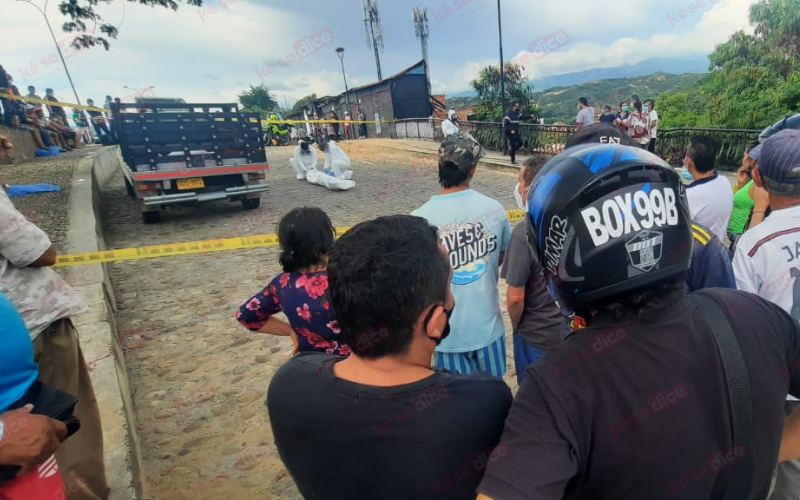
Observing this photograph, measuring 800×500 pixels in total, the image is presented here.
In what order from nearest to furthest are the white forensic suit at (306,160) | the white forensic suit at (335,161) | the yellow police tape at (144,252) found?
the yellow police tape at (144,252)
the white forensic suit at (335,161)
the white forensic suit at (306,160)

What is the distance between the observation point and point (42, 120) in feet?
48.1

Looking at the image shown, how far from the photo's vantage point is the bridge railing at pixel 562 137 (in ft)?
33.6

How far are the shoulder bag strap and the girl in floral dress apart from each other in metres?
1.49

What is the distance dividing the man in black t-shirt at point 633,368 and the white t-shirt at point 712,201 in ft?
7.86

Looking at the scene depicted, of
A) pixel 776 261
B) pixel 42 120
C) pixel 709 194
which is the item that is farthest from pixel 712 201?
pixel 42 120

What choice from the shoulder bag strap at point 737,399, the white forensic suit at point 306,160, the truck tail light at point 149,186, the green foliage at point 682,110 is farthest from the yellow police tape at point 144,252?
the green foliage at point 682,110

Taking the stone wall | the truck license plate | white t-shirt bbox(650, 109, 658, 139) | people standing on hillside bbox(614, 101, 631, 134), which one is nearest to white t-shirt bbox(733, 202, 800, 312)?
the truck license plate

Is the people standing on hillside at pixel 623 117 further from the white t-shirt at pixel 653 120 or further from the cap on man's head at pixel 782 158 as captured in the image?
the cap on man's head at pixel 782 158

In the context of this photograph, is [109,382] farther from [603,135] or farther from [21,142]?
[21,142]

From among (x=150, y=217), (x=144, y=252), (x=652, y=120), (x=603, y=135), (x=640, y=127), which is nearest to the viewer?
(x=603, y=135)

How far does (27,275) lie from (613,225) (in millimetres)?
2618

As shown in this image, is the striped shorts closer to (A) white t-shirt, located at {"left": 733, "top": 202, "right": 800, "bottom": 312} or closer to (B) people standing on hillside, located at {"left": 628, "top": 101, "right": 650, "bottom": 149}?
(A) white t-shirt, located at {"left": 733, "top": 202, "right": 800, "bottom": 312}

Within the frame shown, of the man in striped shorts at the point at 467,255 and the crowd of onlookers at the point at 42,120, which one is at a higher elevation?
the crowd of onlookers at the point at 42,120

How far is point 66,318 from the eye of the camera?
7.32 feet
